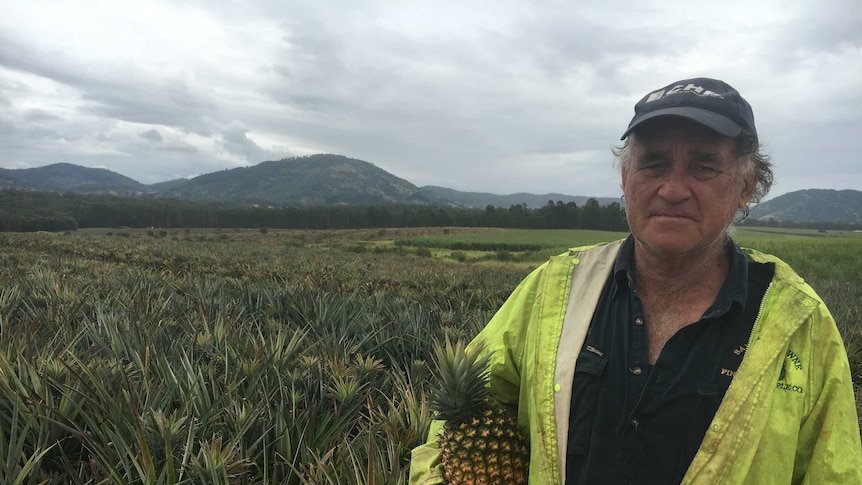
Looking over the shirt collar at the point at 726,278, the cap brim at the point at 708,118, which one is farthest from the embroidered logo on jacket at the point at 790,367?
the cap brim at the point at 708,118

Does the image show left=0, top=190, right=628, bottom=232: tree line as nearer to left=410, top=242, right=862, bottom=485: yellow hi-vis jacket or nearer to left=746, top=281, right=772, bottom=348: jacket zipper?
left=746, top=281, right=772, bottom=348: jacket zipper

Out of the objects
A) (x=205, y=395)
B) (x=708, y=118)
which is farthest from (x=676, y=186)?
(x=205, y=395)

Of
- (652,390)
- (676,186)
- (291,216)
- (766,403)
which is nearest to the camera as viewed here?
(766,403)

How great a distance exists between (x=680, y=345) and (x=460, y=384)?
85 cm

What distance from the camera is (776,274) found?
1801 millimetres

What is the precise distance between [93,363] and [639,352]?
291cm

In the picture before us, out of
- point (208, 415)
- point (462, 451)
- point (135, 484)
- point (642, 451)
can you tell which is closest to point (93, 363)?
point (208, 415)

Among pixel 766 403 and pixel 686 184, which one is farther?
pixel 686 184

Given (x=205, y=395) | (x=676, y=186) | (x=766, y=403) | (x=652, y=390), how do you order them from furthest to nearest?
(x=205, y=395), (x=676, y=186), (x=652, y=390), (x=766, y=403)

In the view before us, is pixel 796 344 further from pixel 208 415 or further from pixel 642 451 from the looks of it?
pixel 208 415

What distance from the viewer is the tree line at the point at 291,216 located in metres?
83.4

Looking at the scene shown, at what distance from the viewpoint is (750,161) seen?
1.94 meters

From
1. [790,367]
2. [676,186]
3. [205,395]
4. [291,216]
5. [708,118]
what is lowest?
[291,216]

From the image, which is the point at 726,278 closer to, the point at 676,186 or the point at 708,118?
the point at 676,186
